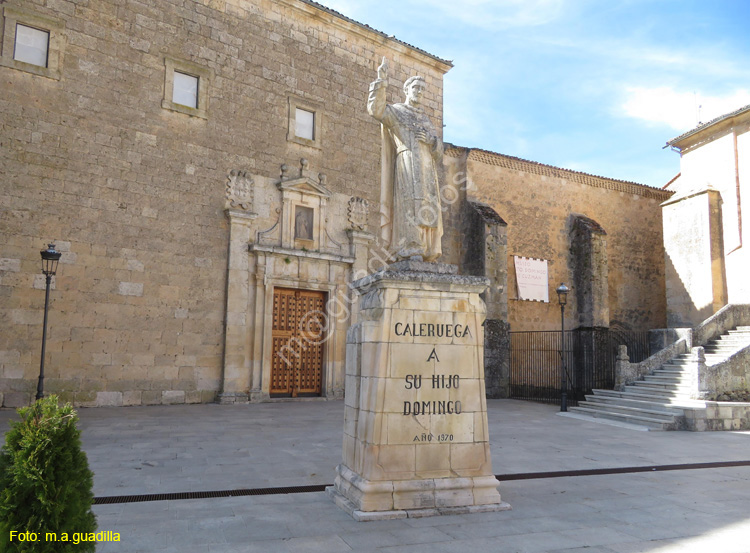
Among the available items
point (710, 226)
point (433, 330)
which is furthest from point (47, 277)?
point (710, 226)

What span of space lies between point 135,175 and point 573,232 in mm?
15099

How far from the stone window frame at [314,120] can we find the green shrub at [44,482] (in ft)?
41.6

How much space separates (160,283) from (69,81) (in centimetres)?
469

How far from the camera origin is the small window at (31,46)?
443 inches

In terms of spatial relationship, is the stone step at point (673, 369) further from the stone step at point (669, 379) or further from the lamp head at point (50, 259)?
the lamp head at point (50, 259)

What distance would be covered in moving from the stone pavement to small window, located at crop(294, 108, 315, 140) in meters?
8.21

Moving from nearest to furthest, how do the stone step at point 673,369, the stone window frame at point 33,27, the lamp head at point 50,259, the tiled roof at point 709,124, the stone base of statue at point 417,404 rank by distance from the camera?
1. the stone base of statue at point 417,404
2. the lamp head at point 50,259
3. the stone window frame at point 33,27
4. the stone step at point 673,369
5. the tiled roof at point 709,124

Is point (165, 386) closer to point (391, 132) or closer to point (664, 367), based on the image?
point (391, 132)

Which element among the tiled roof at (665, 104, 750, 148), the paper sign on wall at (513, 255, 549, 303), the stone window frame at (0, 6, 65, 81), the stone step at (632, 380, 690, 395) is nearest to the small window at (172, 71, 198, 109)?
the stone window frame at (0, 6, 65, 81)

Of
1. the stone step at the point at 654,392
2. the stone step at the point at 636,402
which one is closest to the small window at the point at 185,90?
the stone step at the point at 636,402

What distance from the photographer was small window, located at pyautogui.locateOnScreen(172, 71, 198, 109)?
1303 cm

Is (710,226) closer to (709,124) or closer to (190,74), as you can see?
(709,124)

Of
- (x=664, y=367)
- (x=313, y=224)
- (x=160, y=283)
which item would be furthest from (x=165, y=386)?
(x=664, y=367)

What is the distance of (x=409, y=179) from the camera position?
542cm
